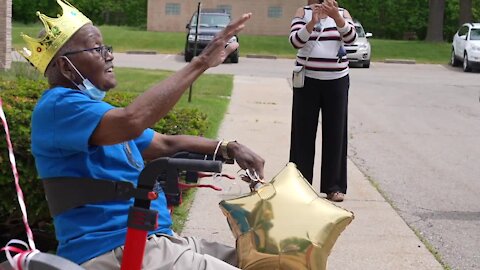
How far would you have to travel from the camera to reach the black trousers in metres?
6.16

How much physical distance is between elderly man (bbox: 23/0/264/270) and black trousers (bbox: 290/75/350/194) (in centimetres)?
338

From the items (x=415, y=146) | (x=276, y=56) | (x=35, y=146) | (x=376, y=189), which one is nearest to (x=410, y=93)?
(x=415, y=146)

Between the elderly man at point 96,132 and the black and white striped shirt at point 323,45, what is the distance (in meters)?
3.24

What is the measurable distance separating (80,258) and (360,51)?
24634mm

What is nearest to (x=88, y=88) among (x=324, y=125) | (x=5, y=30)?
(x=324, y=125)

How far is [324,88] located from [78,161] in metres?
3.86

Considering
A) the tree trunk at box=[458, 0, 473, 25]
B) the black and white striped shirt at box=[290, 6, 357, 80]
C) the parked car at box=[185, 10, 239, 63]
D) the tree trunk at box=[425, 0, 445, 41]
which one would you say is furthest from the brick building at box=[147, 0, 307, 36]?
the black and white striped shirt at box=[290, 6, 357, 80]

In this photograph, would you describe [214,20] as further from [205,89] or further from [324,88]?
[324,88]

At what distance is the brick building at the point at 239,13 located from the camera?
42.4 m

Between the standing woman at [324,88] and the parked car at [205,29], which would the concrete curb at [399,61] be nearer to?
the parked car at [205,29]

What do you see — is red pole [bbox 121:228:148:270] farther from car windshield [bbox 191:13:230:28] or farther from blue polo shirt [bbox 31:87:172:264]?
car windshield [bbox 191:13:230:28]

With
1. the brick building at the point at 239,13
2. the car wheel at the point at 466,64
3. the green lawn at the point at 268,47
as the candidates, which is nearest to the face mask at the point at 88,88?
the car wheel at the point at 466,64

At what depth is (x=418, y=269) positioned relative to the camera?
4906 mm

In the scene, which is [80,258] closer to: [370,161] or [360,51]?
[370,161]
